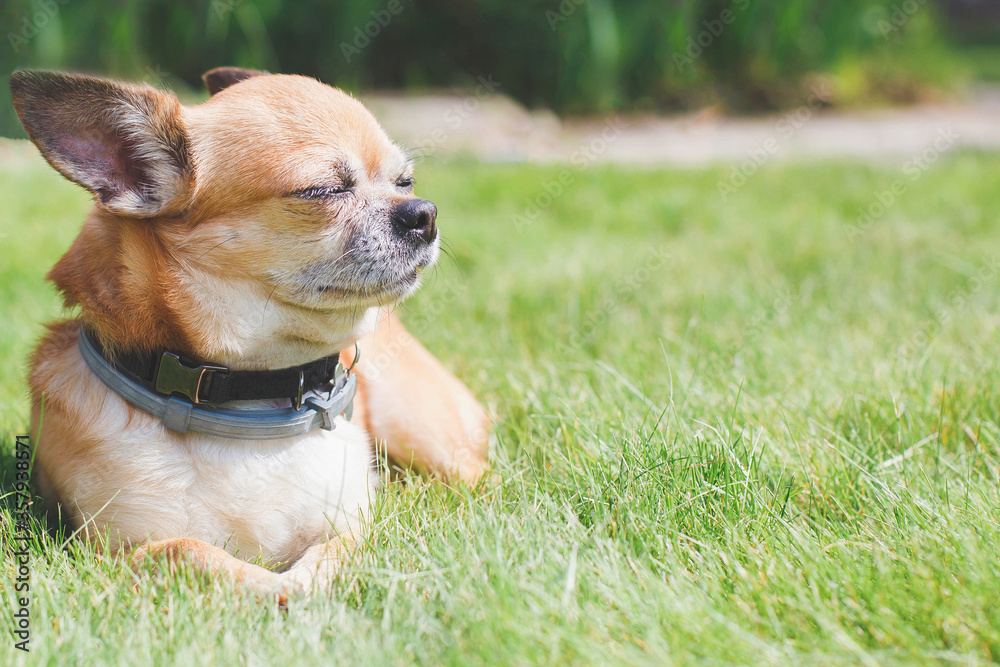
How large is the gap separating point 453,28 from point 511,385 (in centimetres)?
751

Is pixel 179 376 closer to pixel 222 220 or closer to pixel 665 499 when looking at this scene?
pixel 222 220

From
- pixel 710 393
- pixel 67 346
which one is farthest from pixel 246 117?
pixel 710 393

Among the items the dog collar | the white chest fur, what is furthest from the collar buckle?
the white chest fur

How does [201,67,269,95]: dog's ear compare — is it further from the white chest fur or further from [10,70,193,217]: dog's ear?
the white chest fur

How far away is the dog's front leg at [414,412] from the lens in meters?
2.32

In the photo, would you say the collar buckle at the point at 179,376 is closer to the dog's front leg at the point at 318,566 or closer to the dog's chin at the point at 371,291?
the dog's chin at the point at 371,291

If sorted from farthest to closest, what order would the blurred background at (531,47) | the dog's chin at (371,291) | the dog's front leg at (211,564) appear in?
the blurred background at (531,47), the dog's chin at (371,291), the dog's front leg at (211,564)

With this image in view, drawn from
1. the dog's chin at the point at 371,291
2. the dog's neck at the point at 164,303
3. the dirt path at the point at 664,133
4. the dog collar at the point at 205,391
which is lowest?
the dirt path at the point at 664,133

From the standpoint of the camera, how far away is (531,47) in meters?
8.88

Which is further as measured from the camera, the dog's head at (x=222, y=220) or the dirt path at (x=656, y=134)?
the dirt path at (x=656, y=134)

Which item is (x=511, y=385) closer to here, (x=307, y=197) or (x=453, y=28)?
(x=307, y=197)

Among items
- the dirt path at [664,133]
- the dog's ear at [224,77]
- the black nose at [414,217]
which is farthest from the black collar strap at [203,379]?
the dirt path at [664,133]

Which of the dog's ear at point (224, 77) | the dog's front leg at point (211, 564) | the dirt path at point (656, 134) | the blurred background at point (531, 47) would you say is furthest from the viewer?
the blurred background at point (531, 47)

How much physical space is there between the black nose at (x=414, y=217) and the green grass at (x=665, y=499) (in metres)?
0.65
